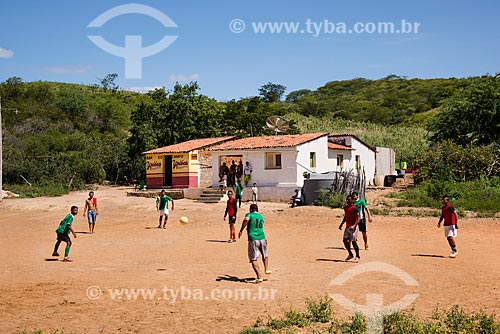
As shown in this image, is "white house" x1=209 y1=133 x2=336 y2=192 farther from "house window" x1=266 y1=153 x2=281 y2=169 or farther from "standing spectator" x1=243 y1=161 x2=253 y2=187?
"standing spectator" x1=243 y1=161 x2=253 y2=187

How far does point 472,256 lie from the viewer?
50.7 ft

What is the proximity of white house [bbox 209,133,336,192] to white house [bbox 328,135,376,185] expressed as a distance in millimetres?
1387

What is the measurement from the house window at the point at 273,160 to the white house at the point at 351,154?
3.94 m

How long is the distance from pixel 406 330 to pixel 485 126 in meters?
31.0

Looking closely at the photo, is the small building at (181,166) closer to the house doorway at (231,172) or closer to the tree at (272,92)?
the house doorway at (231,172)

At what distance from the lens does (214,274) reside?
13.1 metres

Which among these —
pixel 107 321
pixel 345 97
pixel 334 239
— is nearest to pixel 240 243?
pixel 334 239

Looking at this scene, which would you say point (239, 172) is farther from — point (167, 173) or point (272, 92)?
point (272, 92)

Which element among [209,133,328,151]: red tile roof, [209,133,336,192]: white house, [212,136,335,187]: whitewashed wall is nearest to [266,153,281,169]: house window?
[209,133,336,192]: white house

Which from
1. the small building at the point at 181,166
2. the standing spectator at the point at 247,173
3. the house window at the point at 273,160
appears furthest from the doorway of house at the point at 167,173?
the house window at the point at 273,160

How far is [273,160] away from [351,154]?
A: 7299 millimetres

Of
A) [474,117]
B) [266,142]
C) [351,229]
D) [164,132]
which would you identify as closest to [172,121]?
[164,132]

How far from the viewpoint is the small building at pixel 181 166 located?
35844 millimetres

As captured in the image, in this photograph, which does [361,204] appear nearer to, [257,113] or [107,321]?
[107,321]
